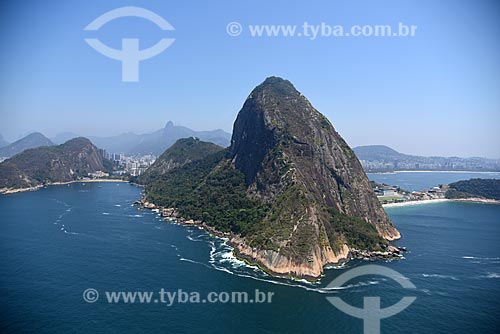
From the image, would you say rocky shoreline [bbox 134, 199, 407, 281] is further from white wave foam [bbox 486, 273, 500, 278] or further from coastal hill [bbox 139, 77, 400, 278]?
white wave foam [bbox 486, 273, 500, 278]

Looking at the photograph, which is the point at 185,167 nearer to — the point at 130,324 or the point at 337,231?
the point at 337,231

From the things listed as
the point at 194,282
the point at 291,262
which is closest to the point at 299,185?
the point at 291,262

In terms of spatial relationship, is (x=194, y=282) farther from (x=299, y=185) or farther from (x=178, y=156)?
(x=178, y=156)

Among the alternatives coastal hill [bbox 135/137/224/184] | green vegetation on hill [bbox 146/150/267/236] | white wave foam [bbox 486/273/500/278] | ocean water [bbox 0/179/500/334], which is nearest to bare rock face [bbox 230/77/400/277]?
green vegetation on hill [bbox 146/150/267/236]

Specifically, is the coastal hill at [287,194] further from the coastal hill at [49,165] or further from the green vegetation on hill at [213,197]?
the coastal hill at [49,165]

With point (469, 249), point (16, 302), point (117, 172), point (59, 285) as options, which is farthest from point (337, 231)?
point (117, 172)

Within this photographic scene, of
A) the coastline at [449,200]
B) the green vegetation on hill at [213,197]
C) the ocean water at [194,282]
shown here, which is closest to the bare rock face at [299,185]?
the green vegetation on hill at [213,197]
